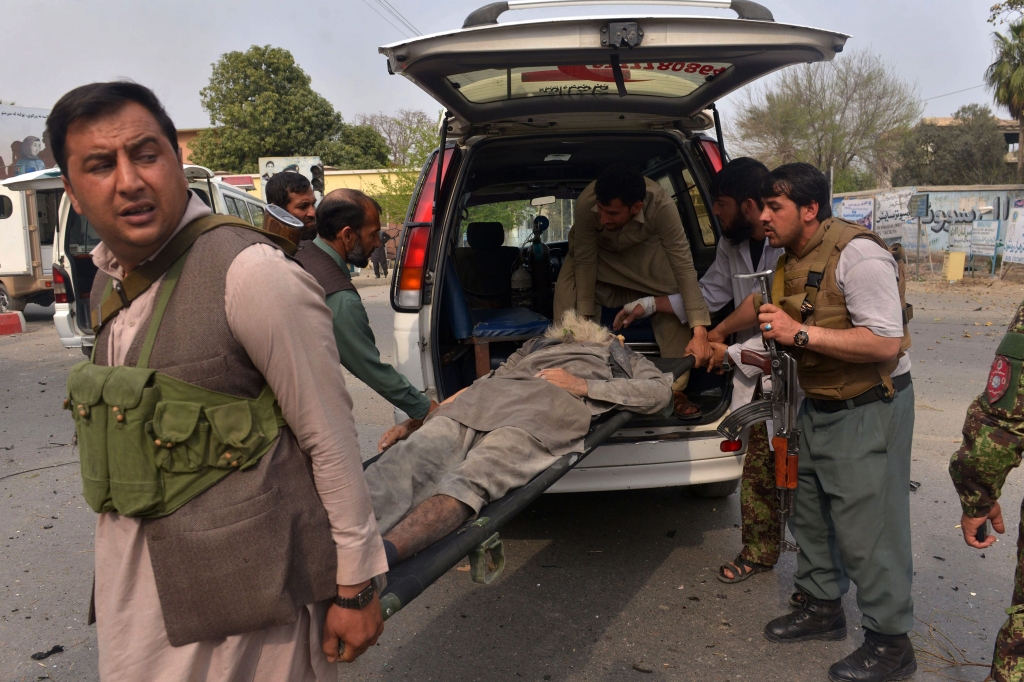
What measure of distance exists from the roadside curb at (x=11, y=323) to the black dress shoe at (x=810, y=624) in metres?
13.6

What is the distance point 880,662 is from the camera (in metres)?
2.68

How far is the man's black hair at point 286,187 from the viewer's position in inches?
176

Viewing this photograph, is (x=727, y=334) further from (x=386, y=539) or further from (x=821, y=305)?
(x=386, y=539)

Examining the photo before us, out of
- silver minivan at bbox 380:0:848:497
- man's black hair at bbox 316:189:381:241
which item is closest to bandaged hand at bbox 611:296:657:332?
silver minivan at bbox 380:0:848:497

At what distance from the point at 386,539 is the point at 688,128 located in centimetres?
297

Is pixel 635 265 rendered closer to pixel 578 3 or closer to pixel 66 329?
pixel 578 3

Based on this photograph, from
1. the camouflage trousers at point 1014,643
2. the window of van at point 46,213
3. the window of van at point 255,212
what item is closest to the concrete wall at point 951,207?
the window of van at point 255,212

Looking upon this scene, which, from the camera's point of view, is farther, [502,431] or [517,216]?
[517,216]

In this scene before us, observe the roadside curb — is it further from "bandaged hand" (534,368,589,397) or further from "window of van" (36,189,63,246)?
"bandaged hand" (534,368,589,397)

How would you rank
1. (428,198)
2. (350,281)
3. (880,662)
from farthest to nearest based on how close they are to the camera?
(428,198)
(350,281)
(880,662)

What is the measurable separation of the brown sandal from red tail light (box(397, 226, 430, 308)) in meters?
1.94

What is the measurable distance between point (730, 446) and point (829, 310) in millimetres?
951

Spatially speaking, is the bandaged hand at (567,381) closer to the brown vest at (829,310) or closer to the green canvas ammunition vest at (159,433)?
the brown vest at (829,310)

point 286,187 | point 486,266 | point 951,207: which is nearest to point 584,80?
point 286,187
